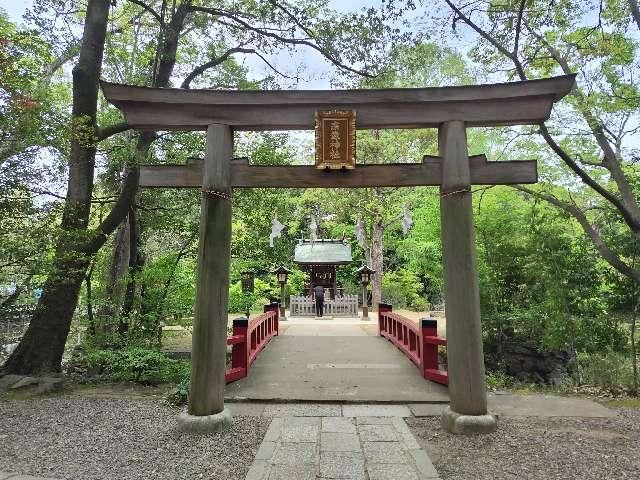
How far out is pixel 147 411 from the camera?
5.59 metres

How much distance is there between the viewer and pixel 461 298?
4.91m

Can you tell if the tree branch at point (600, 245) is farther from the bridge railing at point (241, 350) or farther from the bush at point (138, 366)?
the bush at point (138, 366)

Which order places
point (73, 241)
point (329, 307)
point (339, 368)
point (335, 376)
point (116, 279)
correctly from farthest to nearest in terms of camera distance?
1. point (329, 307)
2. point (116, 279)
3. point (339, 368)
4. point (335, 376)
5. point (73, 241)

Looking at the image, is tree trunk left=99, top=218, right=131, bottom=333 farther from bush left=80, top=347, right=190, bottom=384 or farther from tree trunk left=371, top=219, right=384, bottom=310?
tree trunk left=371, top=219, right=384, bottom=310

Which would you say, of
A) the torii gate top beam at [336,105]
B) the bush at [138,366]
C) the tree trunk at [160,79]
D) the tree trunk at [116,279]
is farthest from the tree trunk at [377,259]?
the torii gate top beam at [336,105]

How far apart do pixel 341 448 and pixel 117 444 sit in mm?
2375

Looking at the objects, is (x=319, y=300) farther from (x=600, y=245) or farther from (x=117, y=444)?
(x=117, y=444)

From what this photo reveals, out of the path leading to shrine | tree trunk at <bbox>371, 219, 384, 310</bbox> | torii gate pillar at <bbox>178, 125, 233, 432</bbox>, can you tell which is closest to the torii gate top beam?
torii gate pillar at <bbox>178, 125, 233, 432</bbox>

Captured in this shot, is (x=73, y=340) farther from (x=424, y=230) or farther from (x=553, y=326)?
(x=424, y=230)

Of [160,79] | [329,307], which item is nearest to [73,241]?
[160,79]

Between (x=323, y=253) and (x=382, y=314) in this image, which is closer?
(x=382, y=314)

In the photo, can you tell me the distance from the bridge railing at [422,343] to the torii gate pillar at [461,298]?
1.42 m

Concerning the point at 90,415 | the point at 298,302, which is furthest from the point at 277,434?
the point at 298,302

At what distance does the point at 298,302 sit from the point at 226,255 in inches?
654
